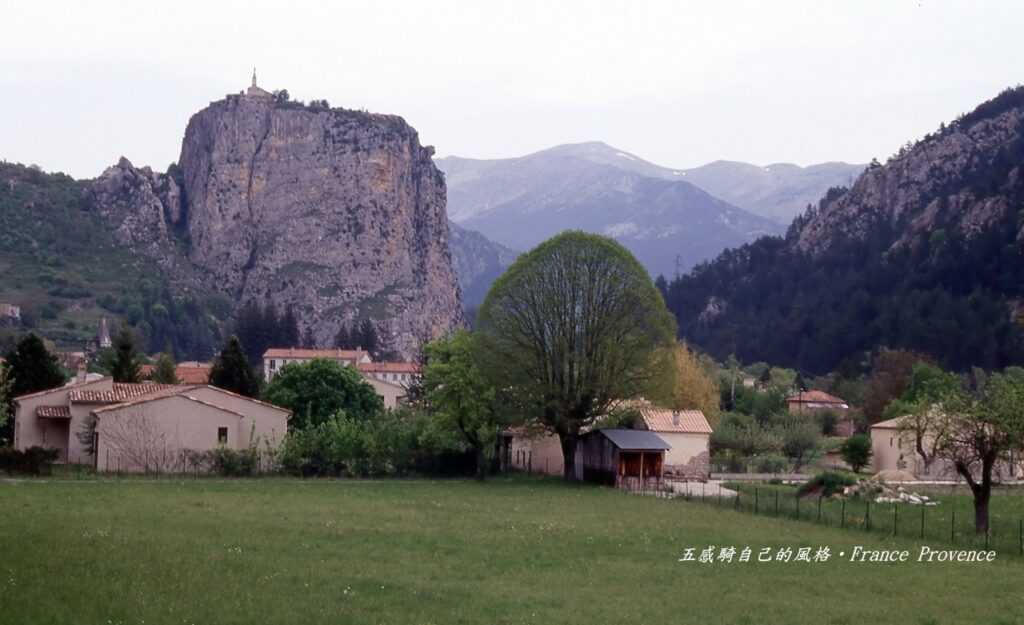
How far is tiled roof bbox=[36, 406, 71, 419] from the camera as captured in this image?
59.4 meters

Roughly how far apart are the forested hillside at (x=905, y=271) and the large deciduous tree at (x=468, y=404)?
77.7 m

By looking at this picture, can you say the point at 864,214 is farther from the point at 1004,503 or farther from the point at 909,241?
the point at 1004,503

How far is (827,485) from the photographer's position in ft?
155

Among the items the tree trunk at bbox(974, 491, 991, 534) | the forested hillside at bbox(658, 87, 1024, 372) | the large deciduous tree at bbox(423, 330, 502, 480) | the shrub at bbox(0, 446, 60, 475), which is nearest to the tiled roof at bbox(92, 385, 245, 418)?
the shrub at bbox(0, 446, 60, 475)

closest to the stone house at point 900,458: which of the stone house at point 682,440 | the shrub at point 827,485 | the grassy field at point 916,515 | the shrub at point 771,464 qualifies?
the shrub at point 771,464

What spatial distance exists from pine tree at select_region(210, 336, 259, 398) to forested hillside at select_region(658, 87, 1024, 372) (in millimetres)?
76865

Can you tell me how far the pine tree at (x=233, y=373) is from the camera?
74062mm

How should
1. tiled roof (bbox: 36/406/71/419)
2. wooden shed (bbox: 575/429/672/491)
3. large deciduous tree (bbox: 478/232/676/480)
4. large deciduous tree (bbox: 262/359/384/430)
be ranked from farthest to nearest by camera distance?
1. large deciduous tree (bbox: 262/359/384/430)
2. tiled roof (bbox: 36/406/71/419)
3. large deciduous tree (bbox: 478/232/676/480)
4. wooden shed (bbox: 575/429/672/491)

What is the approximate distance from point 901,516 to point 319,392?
41.1 meters

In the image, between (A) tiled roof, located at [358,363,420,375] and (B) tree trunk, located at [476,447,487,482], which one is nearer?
(B) tree trunk, located at [476,447,487,482]

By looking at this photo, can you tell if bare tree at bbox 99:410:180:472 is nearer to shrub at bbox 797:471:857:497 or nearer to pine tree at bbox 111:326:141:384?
pine tree at bbox 111:326:141:384

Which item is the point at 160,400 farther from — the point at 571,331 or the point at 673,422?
the point at 673,422

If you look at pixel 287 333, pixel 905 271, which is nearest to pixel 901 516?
pixel 905 271

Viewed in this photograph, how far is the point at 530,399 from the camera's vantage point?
183 ft
